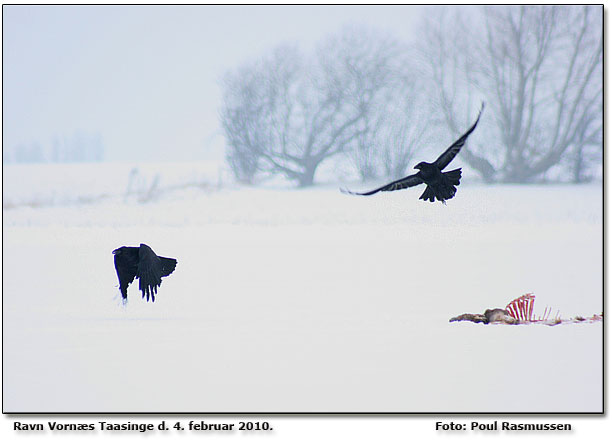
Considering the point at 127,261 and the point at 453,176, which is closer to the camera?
the point at 453,176

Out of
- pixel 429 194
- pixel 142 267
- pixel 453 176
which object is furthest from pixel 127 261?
pixel 453 176

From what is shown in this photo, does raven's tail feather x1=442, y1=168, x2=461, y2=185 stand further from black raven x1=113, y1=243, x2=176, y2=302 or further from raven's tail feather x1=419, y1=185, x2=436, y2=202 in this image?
black raven x1=113, y1=243, x2=176, y2=302

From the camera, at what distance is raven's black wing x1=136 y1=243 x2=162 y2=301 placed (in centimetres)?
382

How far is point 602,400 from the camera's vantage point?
3832 mm

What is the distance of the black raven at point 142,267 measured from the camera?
3.83m

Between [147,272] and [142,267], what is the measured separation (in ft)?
0.12

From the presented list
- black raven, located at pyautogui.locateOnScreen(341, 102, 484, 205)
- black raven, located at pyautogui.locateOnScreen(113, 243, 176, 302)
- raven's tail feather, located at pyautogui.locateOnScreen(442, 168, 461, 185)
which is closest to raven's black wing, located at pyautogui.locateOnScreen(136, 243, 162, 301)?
black raven, located at pyautogui.locateOnScreen(113, 243, 176, 302)

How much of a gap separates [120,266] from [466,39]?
432cm

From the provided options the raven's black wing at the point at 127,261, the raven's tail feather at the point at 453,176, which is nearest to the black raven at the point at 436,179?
the raven's tail feather at the point at 453,176

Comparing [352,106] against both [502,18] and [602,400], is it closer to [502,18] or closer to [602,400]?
[502,18]

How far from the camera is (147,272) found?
385 centimetres

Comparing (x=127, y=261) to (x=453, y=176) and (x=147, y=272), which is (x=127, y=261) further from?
(x=453, y=176)
